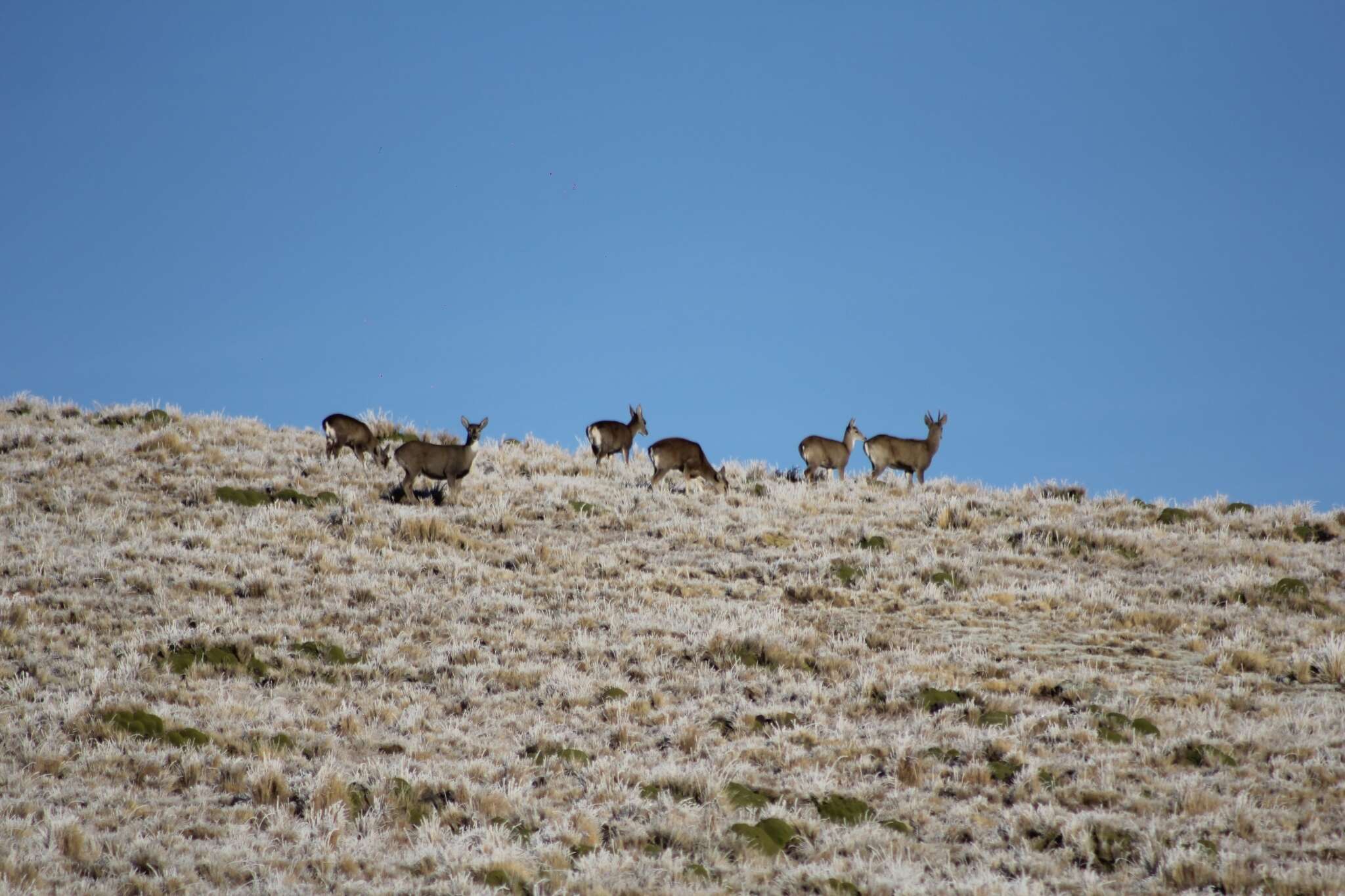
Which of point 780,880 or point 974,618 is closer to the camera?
point 780,880

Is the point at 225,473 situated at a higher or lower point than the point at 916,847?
higher

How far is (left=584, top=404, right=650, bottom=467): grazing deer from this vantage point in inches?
1023

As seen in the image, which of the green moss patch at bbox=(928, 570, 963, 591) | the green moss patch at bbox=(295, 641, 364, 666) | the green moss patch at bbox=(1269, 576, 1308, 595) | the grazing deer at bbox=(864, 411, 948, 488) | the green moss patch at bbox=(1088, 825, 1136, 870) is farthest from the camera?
the grazing deer at bbox=(864, 411, 948, 488)

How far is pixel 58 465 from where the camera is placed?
20.3m

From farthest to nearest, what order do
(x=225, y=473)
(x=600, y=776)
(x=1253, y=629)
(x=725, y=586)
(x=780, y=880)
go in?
(x=225, y=473)
(x=725, y=586)
(x=1253, y=629)
(x=600, y=776)
(x=780, y=880)

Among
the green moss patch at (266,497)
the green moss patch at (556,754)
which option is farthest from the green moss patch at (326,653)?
the green moss patch at (266,497)

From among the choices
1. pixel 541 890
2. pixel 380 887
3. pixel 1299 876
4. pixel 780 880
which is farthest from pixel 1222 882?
pixel 380 887

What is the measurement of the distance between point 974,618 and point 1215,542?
7575mm

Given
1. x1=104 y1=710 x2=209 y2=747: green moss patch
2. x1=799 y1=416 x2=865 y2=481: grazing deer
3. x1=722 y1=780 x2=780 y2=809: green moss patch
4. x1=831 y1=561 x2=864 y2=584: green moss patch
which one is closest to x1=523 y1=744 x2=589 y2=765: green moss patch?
x1=722 y1=780 x2=780 y2=809: green moss patch

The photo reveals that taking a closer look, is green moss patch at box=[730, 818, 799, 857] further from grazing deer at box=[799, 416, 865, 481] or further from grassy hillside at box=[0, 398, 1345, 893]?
grazing deer at box=[799, 416, 865, 481]

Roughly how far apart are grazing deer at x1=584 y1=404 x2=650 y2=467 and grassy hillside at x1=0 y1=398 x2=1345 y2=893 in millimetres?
4026

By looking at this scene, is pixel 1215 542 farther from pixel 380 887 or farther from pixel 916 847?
pixel 380 887

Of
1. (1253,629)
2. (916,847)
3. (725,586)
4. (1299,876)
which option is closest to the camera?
(1299,876)

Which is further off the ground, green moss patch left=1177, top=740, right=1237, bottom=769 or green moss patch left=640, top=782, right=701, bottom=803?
green moss patch left=1177, top=740, right=1237, bottom=769
